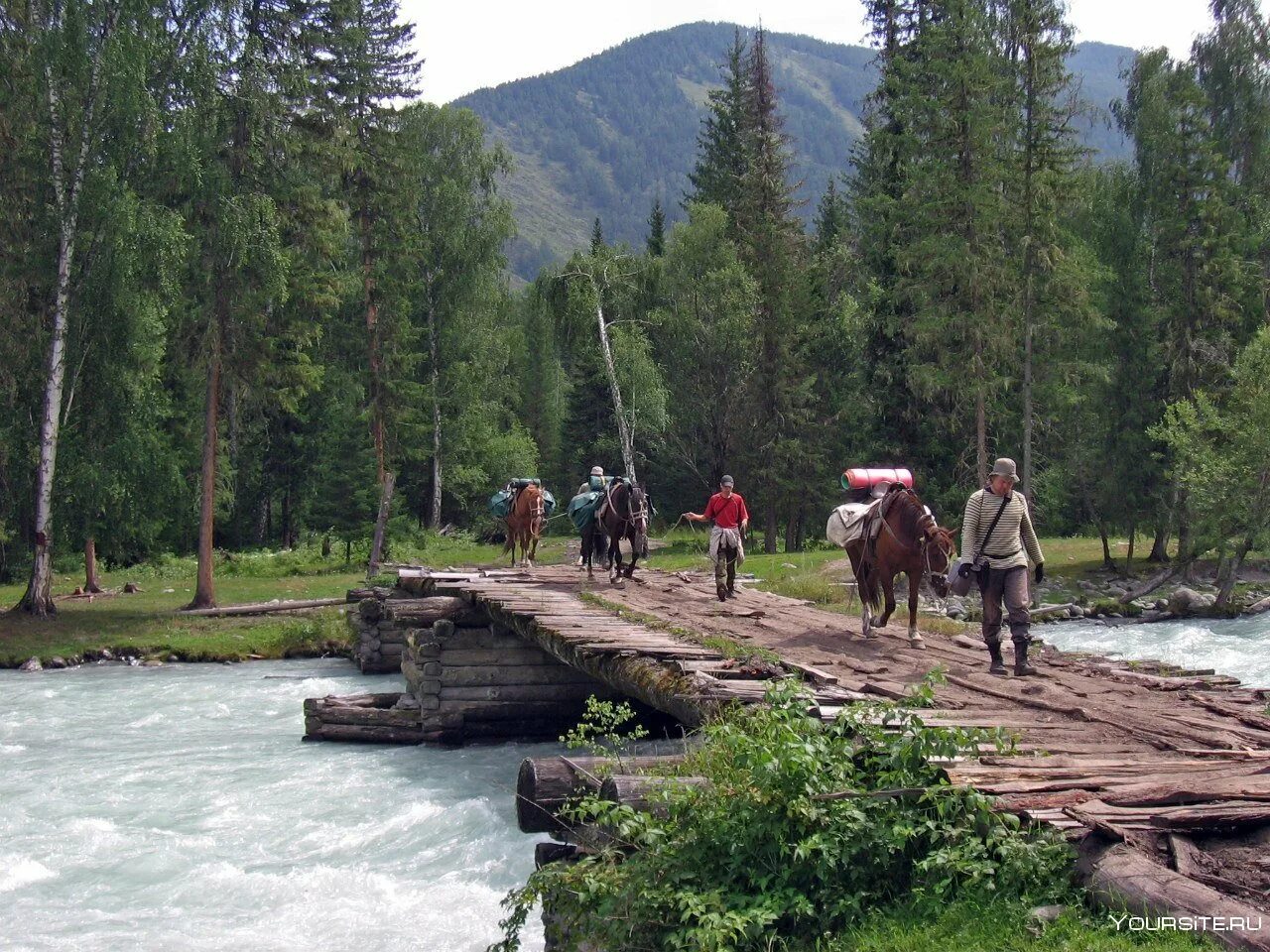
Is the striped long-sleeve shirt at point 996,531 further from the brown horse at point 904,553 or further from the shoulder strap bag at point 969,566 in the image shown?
the brown horse at point 904,553

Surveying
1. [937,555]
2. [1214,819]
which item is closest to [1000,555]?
[937,555]

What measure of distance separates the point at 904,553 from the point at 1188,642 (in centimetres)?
1463

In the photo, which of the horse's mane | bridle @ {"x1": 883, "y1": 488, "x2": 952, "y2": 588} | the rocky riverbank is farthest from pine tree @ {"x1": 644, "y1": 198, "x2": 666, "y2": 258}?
bridle @ {"x1": 883, "y1": 488, "x2": 952, "y2": 588}

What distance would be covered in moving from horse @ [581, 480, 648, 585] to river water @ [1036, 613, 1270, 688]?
830 centimetres

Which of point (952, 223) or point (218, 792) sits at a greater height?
point (952, 223)

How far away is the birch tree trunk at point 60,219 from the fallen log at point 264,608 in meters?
3.55

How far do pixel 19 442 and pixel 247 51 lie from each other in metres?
9.82

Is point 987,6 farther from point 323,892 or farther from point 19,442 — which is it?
point 323,892

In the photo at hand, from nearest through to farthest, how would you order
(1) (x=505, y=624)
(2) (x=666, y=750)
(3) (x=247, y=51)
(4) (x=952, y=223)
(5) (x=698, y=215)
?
(2) (x=666, y=750) → (1) (x=505, y=624) → (3) (x=247, y=51) → (4) (x=952, y=223) → (5) (x=698, y=215)

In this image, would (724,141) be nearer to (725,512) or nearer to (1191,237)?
(1191,237)

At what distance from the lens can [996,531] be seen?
12.4 metres

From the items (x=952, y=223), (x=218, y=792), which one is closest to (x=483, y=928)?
(x=218, y=792)

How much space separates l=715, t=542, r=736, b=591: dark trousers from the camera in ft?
63.7

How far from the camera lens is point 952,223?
35.5 m
